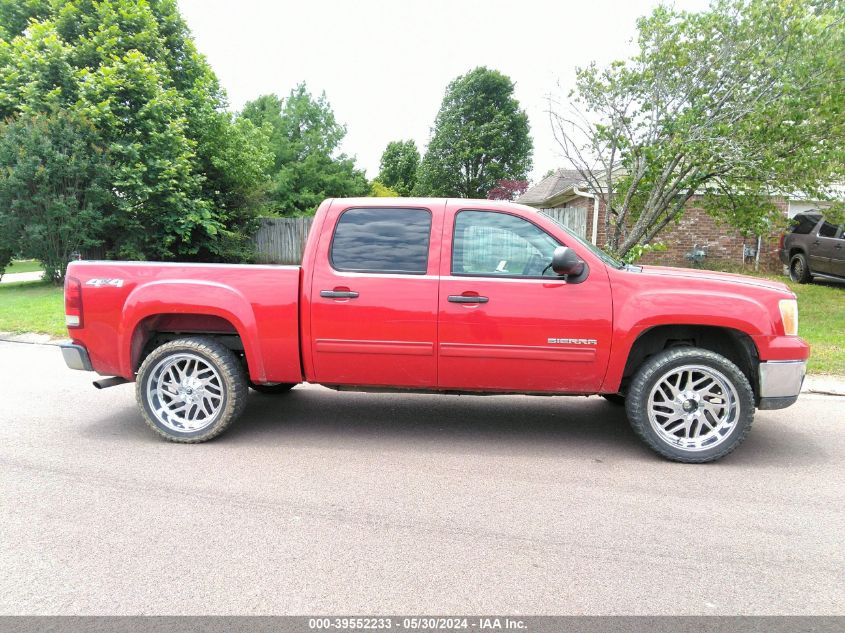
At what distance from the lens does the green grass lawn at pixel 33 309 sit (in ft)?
32.4

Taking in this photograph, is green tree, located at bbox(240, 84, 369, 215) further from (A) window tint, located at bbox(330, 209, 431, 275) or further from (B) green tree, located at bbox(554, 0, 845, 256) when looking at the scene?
(A) window tint, located at bbox(330, 209, 431, 275)

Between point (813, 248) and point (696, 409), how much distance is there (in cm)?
1295

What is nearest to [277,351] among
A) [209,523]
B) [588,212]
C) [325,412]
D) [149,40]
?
[325,412]

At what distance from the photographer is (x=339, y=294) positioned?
14.5 ft

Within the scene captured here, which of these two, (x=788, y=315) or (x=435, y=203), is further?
(x=435, y=203)

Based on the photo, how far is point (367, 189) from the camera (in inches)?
1706

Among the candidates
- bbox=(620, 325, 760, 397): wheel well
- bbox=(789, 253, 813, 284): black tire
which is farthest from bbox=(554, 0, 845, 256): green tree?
bbox=(620, 325, 760, 397): wheel well

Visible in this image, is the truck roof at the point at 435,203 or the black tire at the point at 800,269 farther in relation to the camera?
the black tire at the point at 800,269

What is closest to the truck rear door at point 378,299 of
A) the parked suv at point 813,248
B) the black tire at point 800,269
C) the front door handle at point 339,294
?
the front door handle at point 339,294

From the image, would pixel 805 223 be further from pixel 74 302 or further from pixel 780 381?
pixel 74 302

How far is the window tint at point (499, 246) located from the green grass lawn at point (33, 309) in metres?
7.82

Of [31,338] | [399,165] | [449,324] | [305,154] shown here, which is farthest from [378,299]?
[399,165]

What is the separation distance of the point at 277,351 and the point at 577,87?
Answer: 9.09 meters

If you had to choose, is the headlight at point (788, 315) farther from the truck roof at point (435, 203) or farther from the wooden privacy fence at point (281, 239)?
the wooden privacy fence at point (281, 239)
